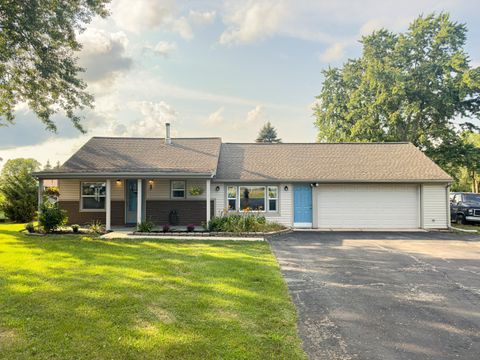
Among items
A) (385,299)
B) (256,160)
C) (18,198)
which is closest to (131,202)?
(256,160)

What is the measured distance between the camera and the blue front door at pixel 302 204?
51.1 ft

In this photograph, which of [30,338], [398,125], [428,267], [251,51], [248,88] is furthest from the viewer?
[398,125]

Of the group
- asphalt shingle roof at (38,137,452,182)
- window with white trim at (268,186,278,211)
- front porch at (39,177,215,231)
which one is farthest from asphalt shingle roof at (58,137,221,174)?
window with white trim at (268,186,278,211)

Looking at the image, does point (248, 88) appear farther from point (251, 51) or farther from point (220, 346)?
point (220, 346)

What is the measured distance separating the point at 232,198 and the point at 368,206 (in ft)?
23.1

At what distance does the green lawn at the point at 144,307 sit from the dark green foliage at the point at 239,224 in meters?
4.55

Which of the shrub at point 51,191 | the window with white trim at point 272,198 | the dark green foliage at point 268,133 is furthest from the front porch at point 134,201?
the dark green foliage at point 268,133

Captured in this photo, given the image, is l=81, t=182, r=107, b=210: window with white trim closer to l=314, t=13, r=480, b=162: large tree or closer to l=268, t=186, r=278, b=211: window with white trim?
l=268, t=186, r=278, b=211: window with white trim

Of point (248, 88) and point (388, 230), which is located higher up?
point (248, 88)

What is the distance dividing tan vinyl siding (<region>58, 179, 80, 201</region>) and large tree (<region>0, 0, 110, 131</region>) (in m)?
2.84

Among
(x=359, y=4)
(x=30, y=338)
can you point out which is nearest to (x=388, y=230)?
(x=359, y=4)

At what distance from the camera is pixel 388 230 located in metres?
15.3

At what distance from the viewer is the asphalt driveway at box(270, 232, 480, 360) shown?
382cm

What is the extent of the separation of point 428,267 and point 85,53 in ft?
55.7
